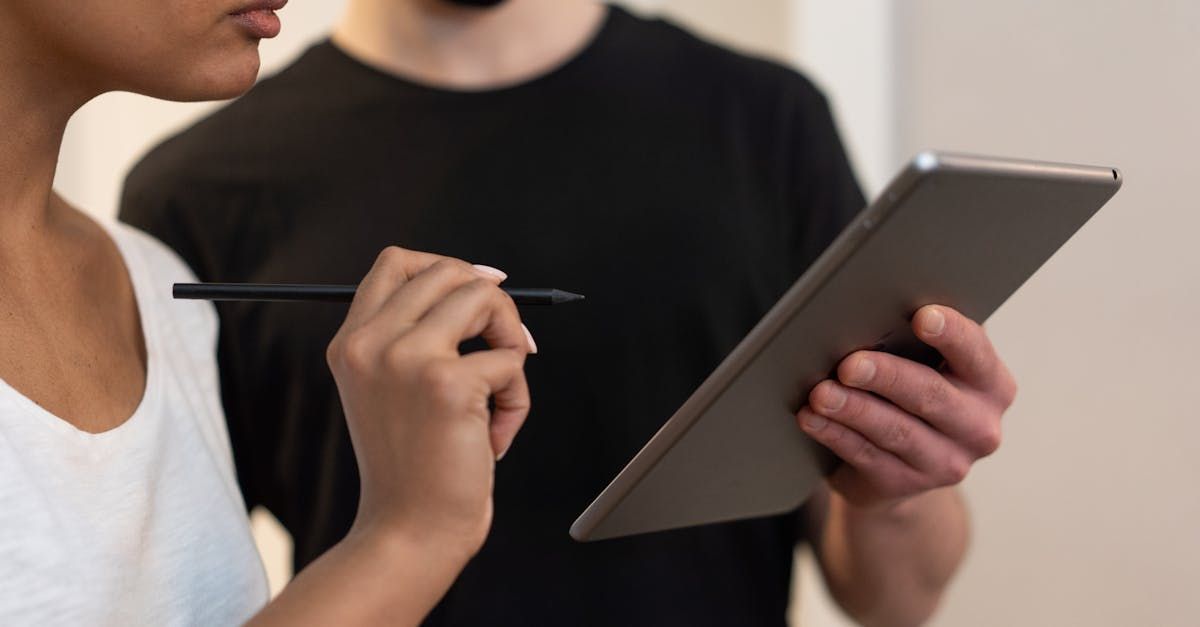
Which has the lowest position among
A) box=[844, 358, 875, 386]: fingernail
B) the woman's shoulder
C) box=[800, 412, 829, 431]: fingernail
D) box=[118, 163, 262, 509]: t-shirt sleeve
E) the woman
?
box=[118, 163, 262, 509]: t-shirt sleeve

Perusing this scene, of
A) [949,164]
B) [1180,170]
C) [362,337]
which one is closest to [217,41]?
[362,337]

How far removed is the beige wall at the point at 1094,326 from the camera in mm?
991

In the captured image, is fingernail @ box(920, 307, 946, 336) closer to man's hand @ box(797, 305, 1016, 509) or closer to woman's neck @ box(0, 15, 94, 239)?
man's hand @ box(797, 305, 1016, 509)

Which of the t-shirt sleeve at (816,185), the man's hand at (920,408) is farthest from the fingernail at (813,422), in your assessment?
the t-shirt sleeve at (816,185)

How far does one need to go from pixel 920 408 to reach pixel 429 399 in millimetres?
274

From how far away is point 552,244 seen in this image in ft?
2.77

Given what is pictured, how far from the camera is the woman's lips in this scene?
0.55 m

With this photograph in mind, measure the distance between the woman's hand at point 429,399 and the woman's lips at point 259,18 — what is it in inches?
6.2

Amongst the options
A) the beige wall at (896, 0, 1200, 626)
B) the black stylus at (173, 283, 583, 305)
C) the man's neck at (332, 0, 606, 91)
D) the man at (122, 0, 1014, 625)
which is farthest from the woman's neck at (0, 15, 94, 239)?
the beige wall at (896, 0, 1200, 626)

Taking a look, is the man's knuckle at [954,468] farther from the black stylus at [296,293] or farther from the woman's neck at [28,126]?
the woman's neck at [28,126]

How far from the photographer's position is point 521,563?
2.68 feet

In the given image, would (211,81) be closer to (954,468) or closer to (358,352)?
(358,352)

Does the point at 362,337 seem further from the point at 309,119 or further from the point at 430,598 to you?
the point at 309,119

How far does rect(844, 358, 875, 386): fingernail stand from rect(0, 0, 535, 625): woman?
6.8 inches
